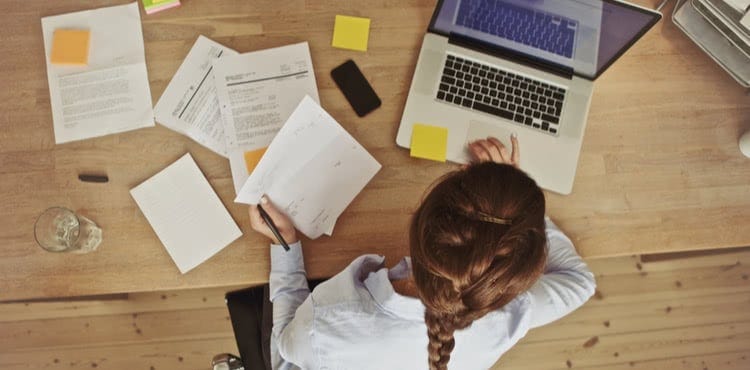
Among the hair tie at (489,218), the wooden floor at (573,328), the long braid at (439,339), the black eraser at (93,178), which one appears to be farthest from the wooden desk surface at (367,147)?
the wooden floor at (573,328)

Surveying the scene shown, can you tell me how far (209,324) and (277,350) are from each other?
2.39 ft

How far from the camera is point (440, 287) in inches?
27.9

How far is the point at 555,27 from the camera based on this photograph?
3.28 feet

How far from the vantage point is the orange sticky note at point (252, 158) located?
3.45ft

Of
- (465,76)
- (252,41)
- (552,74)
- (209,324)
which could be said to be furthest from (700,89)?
(209,324)

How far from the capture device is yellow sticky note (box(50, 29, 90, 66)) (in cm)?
108

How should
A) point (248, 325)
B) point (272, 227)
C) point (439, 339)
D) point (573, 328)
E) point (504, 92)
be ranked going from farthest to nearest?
point (573, 328)
point (248, 325)
point (504, 92)
point (272, 227)
point (439, 339)

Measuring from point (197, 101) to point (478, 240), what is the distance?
0.71m

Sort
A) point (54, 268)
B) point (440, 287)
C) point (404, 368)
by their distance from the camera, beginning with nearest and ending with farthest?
1. point (440, 287)
2. point (404, 368)
3. point (54, 268)

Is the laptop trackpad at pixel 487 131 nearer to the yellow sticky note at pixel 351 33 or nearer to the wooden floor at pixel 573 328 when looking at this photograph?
the yellow sticky note at pixel 351 33

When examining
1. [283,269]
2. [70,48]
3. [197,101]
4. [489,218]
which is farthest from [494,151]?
[70,48]

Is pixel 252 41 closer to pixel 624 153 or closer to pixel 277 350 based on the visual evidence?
pixel 277 350

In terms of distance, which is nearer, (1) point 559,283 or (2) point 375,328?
(2) point 375,328

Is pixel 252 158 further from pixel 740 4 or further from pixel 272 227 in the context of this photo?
pixel 740 4
